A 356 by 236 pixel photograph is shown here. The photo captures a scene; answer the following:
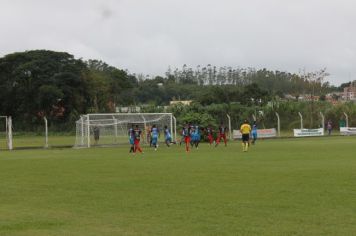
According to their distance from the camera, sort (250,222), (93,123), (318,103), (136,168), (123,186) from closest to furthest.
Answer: (250,222), (123,186), (136,168), (93,123), (318,103)

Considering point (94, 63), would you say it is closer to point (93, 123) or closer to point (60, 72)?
point (60, 72)

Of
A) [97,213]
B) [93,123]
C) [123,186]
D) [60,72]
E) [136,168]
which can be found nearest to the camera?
[97,213]

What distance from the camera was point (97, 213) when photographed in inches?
433

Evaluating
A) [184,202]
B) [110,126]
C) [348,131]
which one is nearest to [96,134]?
[110,126]

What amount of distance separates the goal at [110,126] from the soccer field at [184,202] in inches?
1013

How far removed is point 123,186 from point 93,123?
31524mm

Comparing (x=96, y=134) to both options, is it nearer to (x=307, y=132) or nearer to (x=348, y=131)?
(x=307, y=132)

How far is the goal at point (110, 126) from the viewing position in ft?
149

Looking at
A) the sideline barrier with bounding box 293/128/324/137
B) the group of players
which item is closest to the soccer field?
the group of players

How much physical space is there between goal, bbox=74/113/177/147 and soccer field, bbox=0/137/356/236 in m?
25.7

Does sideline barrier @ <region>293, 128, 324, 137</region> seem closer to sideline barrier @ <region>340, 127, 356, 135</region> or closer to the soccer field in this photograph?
sideline barrier @ <region>340, 127, 356, 135</region>

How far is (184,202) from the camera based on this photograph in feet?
39.7

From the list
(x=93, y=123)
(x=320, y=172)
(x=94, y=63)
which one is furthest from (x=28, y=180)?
(x=94, y=63)

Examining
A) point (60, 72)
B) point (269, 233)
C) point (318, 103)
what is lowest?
point (269, 233)
